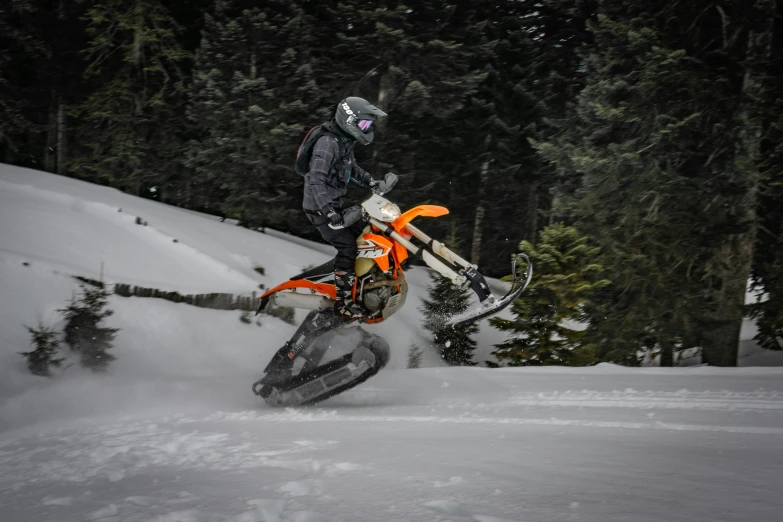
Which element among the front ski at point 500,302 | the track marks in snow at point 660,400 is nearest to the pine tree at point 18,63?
the front ski at point 500,302

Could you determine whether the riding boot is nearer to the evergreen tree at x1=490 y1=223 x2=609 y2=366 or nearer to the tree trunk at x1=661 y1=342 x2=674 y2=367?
the evergreen tree at x1=490 y1=223 x2=609 y2=366

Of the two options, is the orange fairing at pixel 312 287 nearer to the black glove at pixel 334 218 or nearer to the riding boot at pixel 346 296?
the riding boot at pixel 346 296

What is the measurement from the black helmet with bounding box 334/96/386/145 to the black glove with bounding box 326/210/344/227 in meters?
0.84

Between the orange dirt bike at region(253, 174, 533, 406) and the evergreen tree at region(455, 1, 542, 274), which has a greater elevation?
the evergreen tree at region(455, 1, 542, 274)

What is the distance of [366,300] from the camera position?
259 inches

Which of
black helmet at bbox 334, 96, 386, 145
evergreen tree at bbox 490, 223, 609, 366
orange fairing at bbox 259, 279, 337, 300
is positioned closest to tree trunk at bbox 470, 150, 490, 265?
evergreen tree at bbox 490, 223, 609, 366

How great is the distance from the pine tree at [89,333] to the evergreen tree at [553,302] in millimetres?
7223

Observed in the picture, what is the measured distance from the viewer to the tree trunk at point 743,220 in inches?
418

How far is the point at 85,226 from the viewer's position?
1048 centimetres

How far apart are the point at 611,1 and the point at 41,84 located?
52.9 ft

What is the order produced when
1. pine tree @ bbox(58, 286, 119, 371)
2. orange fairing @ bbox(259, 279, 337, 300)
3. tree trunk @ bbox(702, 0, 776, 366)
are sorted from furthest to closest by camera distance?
tree trunk @ bbox(702, 0, 776, 366)
pine tree @ bbox(58, 286, 119, 371)
orange fairing @ bbox(259, 279, 337, 300)

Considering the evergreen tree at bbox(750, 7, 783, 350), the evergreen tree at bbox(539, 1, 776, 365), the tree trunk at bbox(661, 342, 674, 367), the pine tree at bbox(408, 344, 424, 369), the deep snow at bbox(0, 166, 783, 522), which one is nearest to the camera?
the deep snow at bbox(0, 166, 783, 522)

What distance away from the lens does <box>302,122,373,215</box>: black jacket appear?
625 centimetres

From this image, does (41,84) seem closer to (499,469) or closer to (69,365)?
(69,365)
